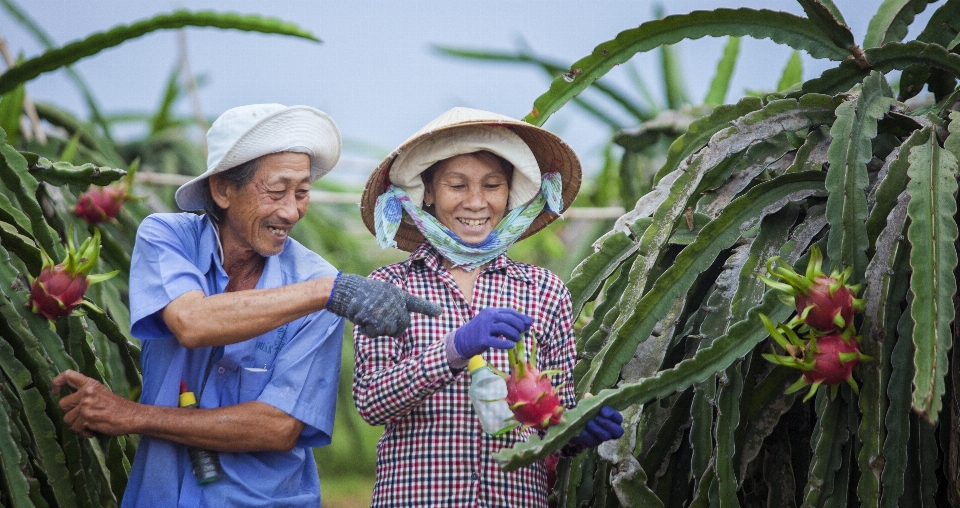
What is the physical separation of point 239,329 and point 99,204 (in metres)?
1.52

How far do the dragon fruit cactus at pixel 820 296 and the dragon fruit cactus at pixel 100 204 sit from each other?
2.20 m

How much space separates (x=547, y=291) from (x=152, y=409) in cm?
84

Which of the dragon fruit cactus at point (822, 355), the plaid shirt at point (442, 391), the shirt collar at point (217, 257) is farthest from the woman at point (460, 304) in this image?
the dragon fruit cactus at point (822, 355)

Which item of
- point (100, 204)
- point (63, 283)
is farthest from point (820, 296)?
point (100, 204)

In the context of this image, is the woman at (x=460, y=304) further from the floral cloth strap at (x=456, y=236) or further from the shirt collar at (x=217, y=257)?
the shirt collar at (x=217, y=257)

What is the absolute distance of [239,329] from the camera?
6.76 ft

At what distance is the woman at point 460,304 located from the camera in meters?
2.03

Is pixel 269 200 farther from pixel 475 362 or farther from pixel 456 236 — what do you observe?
pixel 475 362

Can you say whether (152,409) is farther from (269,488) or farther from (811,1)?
(811,1)

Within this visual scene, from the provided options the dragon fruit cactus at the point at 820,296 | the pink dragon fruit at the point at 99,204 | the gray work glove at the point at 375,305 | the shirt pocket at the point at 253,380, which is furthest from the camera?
the pink dragon fruit at the point at 99,204

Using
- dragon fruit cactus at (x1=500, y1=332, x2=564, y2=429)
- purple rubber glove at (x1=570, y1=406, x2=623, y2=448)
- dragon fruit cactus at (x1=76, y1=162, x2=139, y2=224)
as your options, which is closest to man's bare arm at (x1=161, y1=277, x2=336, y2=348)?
dragon fruit cactus at (x1=500, y1=332, x2=564, y2=429)

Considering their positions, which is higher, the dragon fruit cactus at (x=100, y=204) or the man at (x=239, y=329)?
the dragon fruit cactus at (x=100, y=204)

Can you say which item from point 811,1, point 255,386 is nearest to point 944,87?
point 811,1

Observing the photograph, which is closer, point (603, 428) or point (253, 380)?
point (603, 428)
